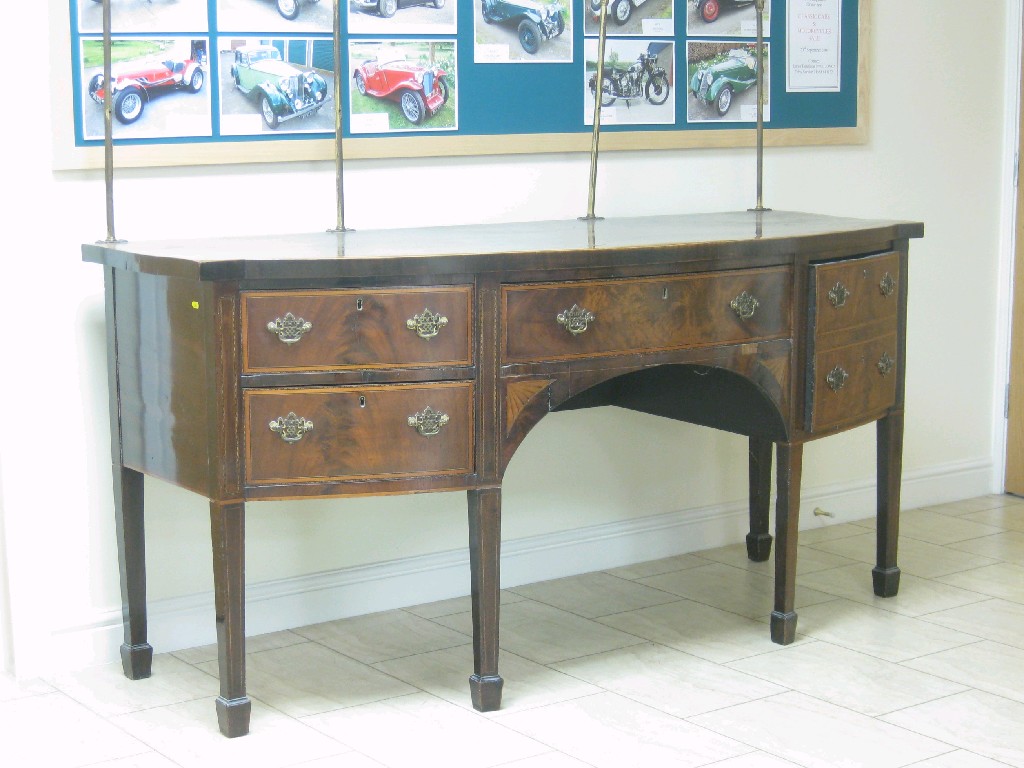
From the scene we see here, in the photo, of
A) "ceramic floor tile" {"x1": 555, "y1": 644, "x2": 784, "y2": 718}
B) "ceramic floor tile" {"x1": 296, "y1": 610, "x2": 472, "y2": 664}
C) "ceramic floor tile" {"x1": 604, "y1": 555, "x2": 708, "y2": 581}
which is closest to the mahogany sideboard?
"ceramic floor tile" {"x1": 555, "y1": 644, "x2": 784, "y2": 718}

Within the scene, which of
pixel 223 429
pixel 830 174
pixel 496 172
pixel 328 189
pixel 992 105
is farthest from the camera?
pixel 992 105

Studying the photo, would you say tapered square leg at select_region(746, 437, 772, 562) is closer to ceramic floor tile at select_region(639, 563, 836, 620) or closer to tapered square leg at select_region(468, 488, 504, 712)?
ceramic floor tile at select_region(639, 563, 836, 620)

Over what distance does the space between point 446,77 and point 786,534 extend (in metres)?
1.24

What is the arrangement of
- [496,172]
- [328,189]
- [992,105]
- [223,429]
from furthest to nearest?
[992,105]
[496,172]
[328,189]
[223,429]

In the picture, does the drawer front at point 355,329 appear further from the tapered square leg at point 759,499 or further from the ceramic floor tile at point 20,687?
the tapered square leg at point 759,499

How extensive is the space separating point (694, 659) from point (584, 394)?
2.23 feet

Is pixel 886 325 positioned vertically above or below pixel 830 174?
below

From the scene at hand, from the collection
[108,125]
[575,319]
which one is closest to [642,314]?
[575,319]

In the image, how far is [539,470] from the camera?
348cm

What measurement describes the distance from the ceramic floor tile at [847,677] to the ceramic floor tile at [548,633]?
11.6 inches

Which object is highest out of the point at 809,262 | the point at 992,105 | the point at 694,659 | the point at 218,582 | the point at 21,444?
the point at 992,105

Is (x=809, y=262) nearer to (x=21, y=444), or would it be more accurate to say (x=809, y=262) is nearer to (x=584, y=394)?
(x=584, y=394)

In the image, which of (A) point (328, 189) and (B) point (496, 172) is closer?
(A) point (328, 189)

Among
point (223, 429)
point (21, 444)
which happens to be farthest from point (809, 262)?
point (21, 444)
